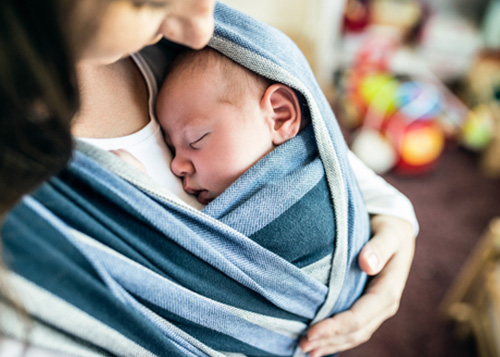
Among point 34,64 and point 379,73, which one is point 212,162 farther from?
point 379,73

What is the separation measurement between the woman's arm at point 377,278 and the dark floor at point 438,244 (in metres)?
0.80

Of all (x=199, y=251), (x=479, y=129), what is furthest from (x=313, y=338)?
(x=479, y=129)

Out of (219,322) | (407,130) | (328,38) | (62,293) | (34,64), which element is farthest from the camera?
(328,38)

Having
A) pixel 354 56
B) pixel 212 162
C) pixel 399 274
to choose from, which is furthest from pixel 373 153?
pixel 212 162

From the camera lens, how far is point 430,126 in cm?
202

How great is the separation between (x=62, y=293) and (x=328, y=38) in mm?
2362

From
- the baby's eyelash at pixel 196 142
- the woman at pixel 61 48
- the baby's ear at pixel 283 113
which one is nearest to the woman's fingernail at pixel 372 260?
the baby's ear at pixel 283 113

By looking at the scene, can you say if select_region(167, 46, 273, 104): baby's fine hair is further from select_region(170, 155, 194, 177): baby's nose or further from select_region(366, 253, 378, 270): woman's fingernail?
select_region(366, 253, 378, 270): woman's fingernail

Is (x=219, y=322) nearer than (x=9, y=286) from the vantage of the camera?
No

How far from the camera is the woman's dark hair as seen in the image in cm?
32

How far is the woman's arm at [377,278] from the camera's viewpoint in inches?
28.3

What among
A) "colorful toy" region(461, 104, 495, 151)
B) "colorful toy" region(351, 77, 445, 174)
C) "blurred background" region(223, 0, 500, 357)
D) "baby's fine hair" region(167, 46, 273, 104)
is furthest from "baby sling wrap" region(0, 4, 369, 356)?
"colorful toy" region(461, 104, 495, 151)

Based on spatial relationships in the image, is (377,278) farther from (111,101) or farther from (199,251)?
(111,101)

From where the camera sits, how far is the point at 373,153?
2068mm
